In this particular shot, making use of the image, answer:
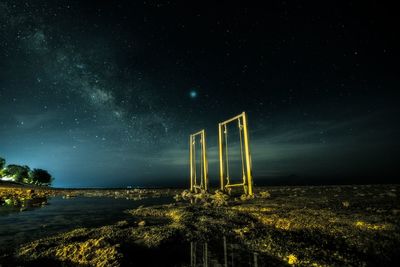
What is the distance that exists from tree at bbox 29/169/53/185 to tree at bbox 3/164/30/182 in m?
1.96

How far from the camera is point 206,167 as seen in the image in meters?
21.8

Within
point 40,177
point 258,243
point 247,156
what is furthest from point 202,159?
point 40,177

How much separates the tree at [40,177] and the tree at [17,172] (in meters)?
1.96

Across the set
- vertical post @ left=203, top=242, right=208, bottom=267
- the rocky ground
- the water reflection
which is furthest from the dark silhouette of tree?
vertical post @ left=203, top=242, right=208, bottom=267

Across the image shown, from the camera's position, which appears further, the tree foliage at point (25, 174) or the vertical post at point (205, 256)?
the tree foliage at point (25, 174)

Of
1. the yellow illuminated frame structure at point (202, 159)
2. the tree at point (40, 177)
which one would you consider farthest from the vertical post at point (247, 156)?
the tree at point (40, 177)

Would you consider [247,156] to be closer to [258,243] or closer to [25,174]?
[258,243]

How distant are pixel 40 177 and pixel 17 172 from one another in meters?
6.66

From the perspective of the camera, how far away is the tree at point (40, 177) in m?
76.0

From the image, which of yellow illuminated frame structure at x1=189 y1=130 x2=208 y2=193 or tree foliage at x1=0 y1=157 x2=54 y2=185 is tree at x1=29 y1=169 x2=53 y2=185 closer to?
tree foliage at x1=0 y1=157 x2=54 y2=185

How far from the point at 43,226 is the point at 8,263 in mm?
4352

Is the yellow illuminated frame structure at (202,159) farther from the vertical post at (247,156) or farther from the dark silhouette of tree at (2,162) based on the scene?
the dark silhouette of tree at (2,162)

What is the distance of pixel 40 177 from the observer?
253 feet

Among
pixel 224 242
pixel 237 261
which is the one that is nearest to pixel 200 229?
pixel 224 242
